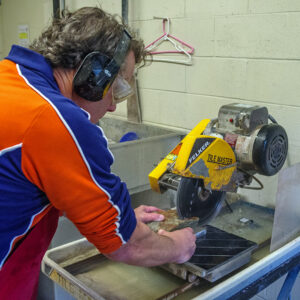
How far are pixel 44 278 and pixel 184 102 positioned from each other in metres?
1.21

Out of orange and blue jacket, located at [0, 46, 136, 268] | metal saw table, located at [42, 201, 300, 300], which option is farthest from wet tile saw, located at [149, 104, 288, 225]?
orange and blue jacket, located at [0, 46, 136, 268]

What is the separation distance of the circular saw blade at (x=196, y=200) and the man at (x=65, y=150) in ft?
0.50

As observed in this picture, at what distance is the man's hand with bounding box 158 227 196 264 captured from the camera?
3.61ft

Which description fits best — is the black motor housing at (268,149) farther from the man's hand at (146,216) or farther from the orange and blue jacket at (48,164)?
the orange and blue jacket at (48,164)

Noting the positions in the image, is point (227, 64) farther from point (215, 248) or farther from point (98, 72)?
point (98, 72)

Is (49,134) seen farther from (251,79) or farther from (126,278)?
(251,79)

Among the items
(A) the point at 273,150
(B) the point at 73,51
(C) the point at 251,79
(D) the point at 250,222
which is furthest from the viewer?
(C) the point at 251,79

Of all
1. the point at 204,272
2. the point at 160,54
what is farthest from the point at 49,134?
the point at 160,54

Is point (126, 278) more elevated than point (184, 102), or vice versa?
point (184, 102)

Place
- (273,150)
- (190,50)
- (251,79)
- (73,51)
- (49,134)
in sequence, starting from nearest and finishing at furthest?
A: 1. (49,134)
2. (73,51)
3. (273,150)
4. (251,79)
5. (190,50)

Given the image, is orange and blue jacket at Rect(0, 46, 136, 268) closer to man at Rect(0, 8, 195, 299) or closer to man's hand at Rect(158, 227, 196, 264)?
man at Rect(0, 8, 195, 299)

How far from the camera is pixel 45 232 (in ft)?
3.31

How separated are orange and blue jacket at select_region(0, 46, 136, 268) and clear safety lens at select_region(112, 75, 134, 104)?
202mm

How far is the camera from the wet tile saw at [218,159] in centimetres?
118
